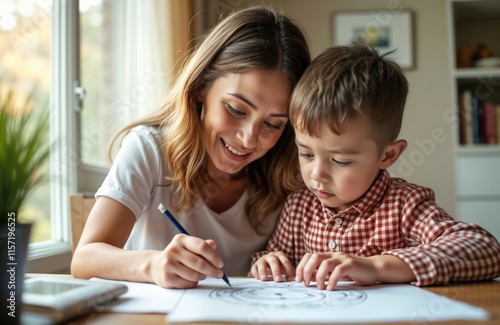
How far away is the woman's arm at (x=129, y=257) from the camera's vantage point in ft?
2.95

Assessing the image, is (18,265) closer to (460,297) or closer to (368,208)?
(460,297)

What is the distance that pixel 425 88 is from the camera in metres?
3.73

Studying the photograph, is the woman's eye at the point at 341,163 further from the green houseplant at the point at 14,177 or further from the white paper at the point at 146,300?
the green houseplant at the point at 14,177

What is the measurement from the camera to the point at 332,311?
0.73 m

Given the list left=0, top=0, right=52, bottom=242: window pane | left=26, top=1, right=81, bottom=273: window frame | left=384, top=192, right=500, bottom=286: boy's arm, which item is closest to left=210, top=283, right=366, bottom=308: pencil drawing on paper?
left=384, top=192, right=500, bottom=286: boy's arm

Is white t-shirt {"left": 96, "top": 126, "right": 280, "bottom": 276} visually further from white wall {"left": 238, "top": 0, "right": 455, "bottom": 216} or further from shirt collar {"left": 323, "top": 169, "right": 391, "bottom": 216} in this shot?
white wall {"left": 238, "top": 0, "right": 455, "bottom": 216}

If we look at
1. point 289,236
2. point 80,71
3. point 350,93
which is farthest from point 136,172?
point 80,71

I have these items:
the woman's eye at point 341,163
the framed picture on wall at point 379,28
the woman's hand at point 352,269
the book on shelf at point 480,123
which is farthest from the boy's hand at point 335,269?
the framed picture on wall at point 379,28

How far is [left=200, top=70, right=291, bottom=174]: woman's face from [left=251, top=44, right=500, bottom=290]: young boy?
0.06m

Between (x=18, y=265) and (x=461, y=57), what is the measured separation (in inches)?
135

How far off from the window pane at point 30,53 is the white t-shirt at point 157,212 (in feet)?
1.19

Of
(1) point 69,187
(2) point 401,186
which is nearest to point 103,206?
(2) point 401,186

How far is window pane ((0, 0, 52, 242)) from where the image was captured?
1645mm

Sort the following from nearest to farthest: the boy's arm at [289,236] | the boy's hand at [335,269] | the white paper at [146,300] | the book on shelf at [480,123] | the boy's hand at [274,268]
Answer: the white paper at [146,300] < the boy's hand at [335,269] < the boy's hand at [274,268] < the boy's arm at [289,236] < the book on shelf at [480,123]
